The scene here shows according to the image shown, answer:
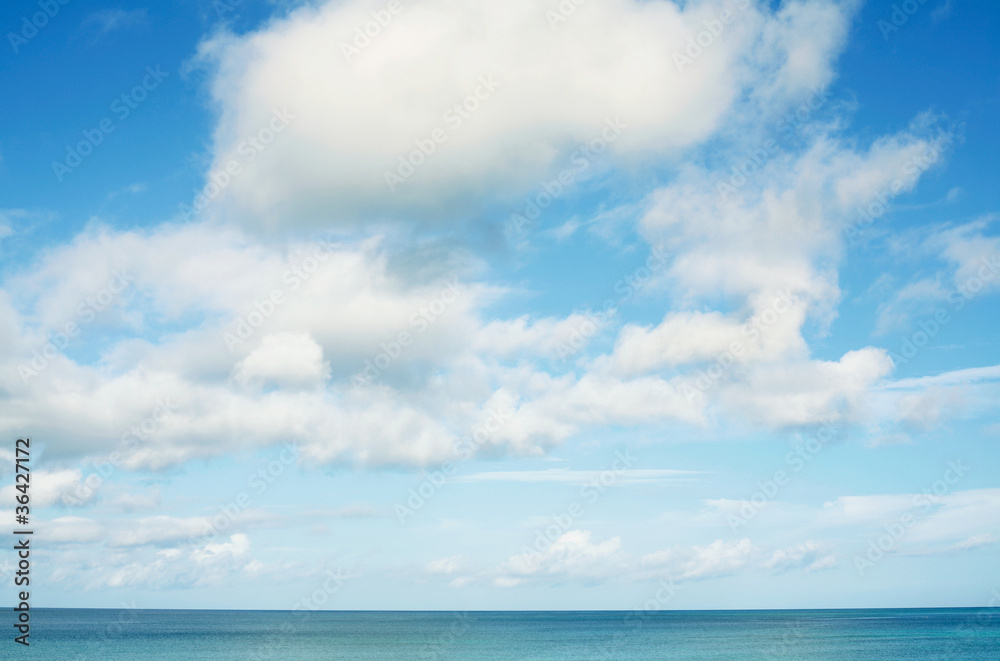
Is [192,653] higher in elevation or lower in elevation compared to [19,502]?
lower

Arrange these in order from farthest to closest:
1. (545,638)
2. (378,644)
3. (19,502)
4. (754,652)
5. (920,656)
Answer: (545,638) → (378,644) → (754,652) → (920,656) → (19,502)

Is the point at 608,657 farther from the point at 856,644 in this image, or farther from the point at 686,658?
the point at 856,644

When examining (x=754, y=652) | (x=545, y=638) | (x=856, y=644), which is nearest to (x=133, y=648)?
(x=545, y=638)

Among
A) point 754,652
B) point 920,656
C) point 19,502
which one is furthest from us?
point 754,652

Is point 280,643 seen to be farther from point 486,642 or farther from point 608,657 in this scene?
point 608,657

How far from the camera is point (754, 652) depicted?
95.6m

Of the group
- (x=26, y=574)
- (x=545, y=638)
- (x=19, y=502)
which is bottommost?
(x=545, y=638)

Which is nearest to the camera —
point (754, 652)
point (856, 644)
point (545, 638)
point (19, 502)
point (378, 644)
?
point (19, 502)

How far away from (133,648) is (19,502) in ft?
282

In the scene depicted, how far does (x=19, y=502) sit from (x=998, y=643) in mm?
124430

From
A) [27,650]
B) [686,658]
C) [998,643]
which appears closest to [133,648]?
[27,650]

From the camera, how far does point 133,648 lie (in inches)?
4237

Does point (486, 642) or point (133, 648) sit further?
point (486, 642)

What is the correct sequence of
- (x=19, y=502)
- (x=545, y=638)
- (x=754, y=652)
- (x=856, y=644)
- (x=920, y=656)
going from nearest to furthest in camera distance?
(x=19, y=502)
(x=920, y=656)
(x=754, y=652)
(x=856, y=644)
(x=545, y=638)
